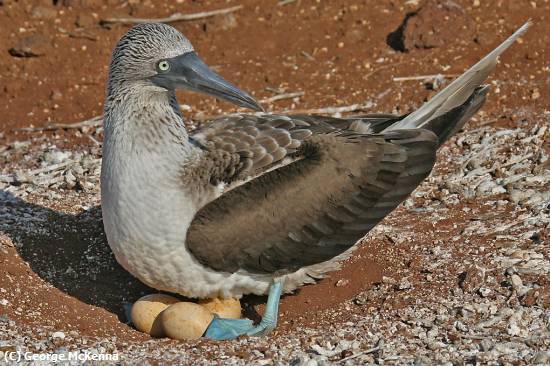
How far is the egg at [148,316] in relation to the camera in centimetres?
731

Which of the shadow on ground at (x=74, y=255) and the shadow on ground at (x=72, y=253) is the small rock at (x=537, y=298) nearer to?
the shadow on ground at (x=74, y=255)

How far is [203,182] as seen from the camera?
7.16 meters

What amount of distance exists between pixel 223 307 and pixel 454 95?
2541 millimetres

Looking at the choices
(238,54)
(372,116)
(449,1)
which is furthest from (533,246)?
(238,54)

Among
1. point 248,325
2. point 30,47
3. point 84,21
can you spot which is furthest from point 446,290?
point 84,21

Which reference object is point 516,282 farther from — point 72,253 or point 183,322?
point 72,253

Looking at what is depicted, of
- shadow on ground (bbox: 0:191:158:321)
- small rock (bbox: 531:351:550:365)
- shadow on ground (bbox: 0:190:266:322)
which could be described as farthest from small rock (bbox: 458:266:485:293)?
shadow on ground (bbox: 0:191:158:321)

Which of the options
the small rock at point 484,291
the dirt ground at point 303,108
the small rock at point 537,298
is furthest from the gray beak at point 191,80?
the small rock at point 537,298

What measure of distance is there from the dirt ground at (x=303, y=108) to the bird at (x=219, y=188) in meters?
0.47

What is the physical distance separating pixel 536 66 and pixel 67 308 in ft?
18.1

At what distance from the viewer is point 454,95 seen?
26.9ft

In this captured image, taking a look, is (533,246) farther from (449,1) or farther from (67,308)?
(449,1)

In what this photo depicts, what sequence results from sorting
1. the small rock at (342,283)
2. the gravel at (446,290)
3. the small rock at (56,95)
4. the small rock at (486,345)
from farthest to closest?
the small rock at (56,95)
the small rock at (342,283)
the gravel at (446,290)
the small rock at (486,345)

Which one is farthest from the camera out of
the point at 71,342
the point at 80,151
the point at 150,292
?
the point at 80,151
